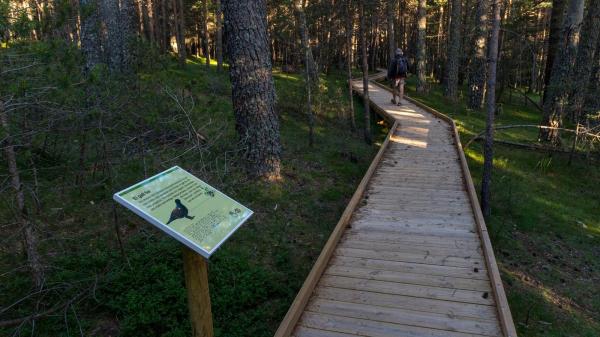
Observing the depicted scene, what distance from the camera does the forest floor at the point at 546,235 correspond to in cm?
549

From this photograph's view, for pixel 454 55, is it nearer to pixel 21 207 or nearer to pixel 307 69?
pixel 307 69

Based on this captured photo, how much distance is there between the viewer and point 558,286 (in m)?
6.41

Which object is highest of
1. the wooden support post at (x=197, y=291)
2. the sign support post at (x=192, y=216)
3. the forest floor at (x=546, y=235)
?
the sign support post at (x=192, y=216)

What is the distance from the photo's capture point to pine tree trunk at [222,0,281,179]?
7.16 meters

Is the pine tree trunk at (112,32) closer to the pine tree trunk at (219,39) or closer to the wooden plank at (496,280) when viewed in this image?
the wooden plank at (496,280)

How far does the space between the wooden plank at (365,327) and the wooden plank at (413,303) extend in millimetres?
312

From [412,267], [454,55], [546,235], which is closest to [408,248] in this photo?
[412,267]

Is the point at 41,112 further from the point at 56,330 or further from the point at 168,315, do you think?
the point at 168,315

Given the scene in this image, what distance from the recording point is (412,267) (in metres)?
5.13

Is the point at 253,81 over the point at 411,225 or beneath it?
over

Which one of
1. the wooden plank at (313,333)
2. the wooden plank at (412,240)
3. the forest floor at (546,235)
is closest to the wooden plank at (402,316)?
the wooden plank at (313,333)

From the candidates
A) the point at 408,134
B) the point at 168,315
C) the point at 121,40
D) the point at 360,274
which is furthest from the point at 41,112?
the point at 408,134

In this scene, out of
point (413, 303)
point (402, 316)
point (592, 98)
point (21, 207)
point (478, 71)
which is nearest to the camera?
point (21, 207)

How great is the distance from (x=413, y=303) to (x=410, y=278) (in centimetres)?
51
